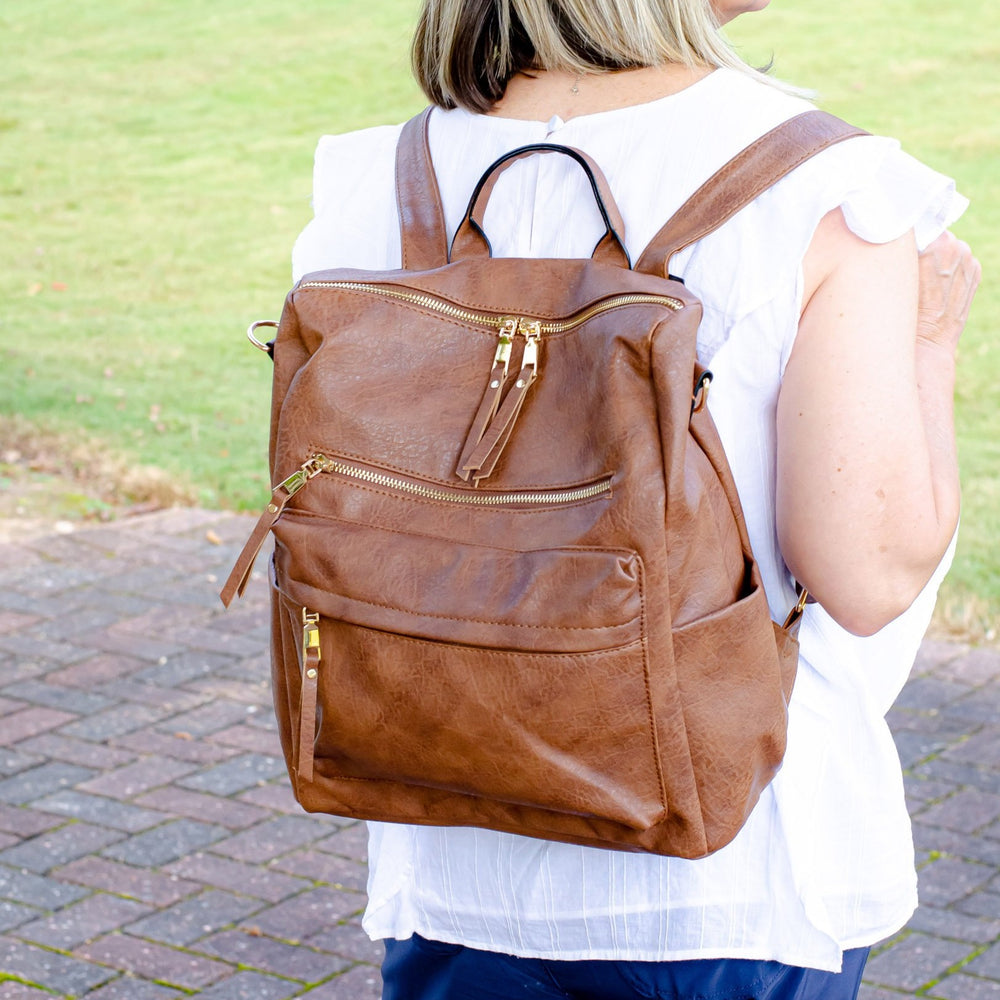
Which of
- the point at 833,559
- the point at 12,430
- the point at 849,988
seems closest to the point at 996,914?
the point at 849,988

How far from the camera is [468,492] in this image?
54.5 inches

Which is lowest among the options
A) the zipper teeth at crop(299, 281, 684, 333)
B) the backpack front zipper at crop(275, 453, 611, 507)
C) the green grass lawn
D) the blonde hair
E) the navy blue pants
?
the green grass lawn

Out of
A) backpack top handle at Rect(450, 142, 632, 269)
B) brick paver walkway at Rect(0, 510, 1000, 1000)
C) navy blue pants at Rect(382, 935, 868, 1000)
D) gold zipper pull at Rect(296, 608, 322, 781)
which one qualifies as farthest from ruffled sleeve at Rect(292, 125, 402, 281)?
brick paver walkway at Rect(0, 510, 1000, 1000)

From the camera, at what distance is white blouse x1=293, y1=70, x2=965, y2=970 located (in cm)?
138

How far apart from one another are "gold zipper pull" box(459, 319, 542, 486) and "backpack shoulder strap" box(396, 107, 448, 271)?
21 cm

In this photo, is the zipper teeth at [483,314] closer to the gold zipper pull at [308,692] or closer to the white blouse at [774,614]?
the white blouse at [774,614]

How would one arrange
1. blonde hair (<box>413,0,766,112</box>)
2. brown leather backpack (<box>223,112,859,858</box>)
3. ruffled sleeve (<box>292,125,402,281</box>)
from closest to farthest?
brown leather backpack (<box>223,112,859,858</box>), blonde hair (<box>413,0,766,112</box>), ruffled sleeve (<box>292,125,402,281</box>)

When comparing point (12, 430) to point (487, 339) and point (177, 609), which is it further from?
point (487, 339)

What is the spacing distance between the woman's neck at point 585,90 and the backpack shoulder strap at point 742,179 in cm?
13

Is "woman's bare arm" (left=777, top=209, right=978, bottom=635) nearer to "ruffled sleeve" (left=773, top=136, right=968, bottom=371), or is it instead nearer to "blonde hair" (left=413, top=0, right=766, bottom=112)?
"ruffled sleeve" (left=773, top=136, right=968, bottom=371)

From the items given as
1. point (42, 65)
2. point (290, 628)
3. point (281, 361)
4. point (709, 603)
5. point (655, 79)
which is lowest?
point (42, 65)

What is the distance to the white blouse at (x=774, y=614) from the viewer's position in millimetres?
1381

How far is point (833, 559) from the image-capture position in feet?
4.63

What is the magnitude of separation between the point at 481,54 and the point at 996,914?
9.10 ft
